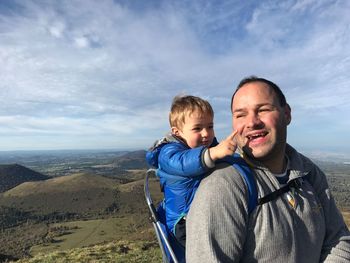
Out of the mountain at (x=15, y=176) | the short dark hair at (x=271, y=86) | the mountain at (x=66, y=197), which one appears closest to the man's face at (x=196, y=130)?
the short dark hair at (x=271, y=86)

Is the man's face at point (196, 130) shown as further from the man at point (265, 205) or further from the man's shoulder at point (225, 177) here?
the man's shoulder at point (225, 177)

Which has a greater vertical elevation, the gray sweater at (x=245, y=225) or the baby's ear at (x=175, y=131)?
the baby's ear at (x=175, y=131)

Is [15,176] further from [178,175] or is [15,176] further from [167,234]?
[178,175]

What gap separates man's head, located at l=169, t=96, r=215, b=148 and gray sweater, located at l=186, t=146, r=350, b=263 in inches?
53.5

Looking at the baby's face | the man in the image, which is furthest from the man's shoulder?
the baby's face

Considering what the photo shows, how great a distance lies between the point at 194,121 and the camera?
4355 millimetres

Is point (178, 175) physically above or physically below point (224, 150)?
below

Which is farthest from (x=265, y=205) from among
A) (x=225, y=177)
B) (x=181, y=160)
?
(x=181, y=160)

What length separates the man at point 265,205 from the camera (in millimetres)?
2578

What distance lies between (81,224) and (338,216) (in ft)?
301

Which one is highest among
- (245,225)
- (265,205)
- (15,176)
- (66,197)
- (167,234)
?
(265,205)

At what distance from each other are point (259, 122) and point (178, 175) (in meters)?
0.93

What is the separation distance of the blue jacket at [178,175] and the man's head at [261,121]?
0.41m

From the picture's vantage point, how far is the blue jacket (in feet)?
10.6
